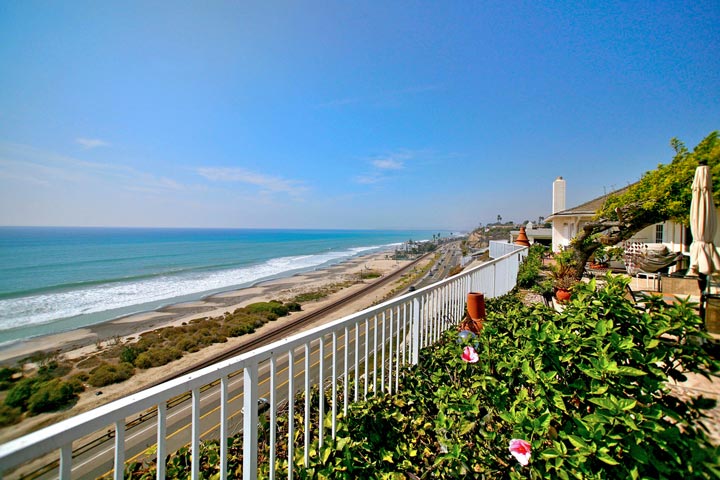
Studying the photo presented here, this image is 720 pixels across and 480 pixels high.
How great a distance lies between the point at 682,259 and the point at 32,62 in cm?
2161

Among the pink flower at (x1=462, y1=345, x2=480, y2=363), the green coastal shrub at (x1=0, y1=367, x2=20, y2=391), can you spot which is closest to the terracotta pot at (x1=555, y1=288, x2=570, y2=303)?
the pink flower at (x1=462, y1=345, x2=480, y2=363)

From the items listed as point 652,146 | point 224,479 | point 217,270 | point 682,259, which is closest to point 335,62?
point 224,479

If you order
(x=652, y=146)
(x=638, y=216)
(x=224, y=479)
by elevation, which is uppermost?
(x=652, y=146)

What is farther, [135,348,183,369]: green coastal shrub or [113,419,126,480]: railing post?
[135,348,183,369]: green coastal shrub

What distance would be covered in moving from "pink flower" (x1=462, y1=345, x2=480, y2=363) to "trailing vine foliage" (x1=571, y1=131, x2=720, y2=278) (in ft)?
23.7

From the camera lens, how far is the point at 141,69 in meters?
9.16

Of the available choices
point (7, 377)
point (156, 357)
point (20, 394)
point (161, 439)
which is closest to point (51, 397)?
point (20, 394)

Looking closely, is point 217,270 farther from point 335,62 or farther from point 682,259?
point 682,259

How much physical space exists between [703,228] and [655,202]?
515 centimetres

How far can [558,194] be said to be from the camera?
14.8 m

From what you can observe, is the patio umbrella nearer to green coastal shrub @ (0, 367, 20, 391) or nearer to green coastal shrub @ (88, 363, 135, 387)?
green coastal shrub @ (88, 363, 135, 387)

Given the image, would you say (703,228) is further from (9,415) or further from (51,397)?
(9,415)

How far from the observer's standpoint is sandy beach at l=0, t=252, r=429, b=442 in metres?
12.4

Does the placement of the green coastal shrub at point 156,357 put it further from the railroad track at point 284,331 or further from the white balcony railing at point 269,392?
the white balcony railing at point 269,392
